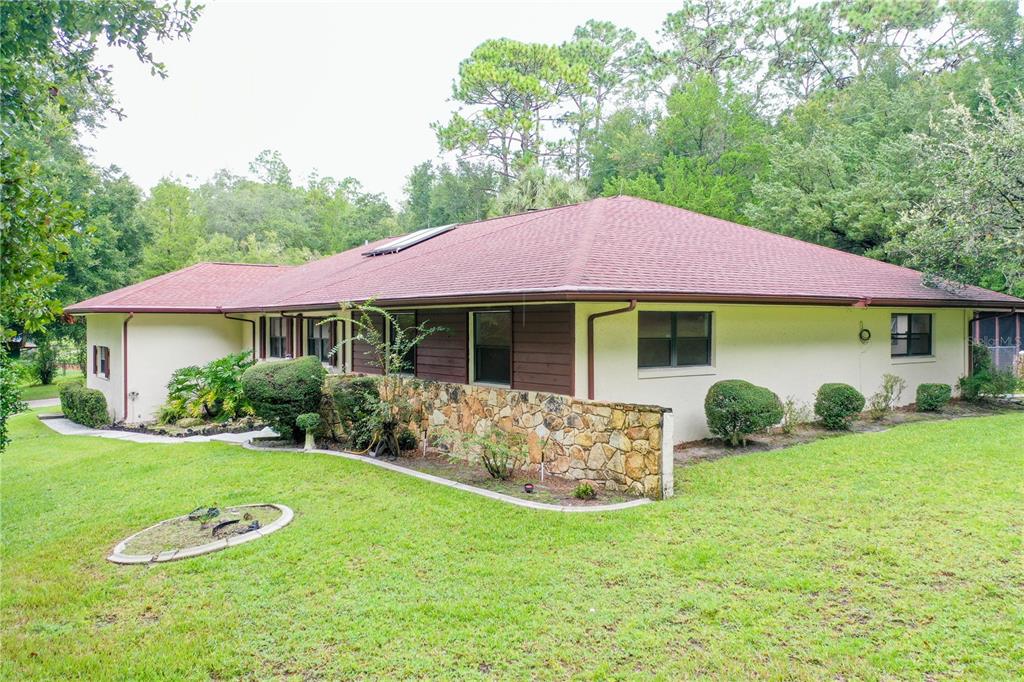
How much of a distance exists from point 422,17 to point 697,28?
90.4ft

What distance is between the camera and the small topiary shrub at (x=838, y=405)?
32.6 feet

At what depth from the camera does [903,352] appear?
41.6 ft

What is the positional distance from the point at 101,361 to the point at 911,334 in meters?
20.0

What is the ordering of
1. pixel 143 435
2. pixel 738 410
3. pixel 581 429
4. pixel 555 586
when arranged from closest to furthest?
1. pixel 555 586
2. pixel 581 429
3. pixel 738 410
4. pixel 143 435

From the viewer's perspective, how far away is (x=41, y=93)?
475cm

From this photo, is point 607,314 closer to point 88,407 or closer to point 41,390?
point 88,407

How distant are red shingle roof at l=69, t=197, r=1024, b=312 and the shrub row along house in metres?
0.05

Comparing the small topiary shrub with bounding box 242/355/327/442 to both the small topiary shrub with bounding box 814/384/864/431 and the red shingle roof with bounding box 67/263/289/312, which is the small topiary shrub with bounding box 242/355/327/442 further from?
the small topiary shrub with bounding box 814/384/864/431

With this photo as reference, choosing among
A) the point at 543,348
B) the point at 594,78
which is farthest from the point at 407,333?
the point at 594,78

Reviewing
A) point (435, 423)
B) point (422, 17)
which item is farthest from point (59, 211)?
point (422, 17)

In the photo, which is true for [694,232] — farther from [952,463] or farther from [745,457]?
[952,463]

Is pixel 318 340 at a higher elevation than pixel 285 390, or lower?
higher

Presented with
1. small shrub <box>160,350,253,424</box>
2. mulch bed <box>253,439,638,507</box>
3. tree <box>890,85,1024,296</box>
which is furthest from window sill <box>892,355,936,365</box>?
small shrub <box>160,350,253,424</box>

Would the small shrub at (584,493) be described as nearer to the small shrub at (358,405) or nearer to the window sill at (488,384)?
the window sill at (488,384)
